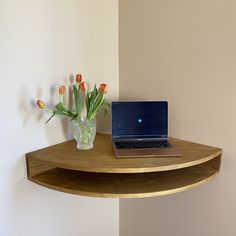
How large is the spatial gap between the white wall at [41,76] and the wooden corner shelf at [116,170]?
0.09 m

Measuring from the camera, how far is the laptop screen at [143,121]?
1.27 meters

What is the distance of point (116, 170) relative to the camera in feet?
3.23

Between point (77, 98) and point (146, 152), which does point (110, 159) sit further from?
point (77, 98)

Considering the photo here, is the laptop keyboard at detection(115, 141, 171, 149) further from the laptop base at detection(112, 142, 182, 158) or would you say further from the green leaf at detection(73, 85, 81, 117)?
the green leaf at detection(73, 85, 81, 117)

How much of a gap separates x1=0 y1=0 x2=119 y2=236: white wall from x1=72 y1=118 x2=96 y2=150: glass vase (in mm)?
118

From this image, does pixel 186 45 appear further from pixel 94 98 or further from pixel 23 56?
pixel 23 56

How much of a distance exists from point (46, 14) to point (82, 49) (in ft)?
0.78

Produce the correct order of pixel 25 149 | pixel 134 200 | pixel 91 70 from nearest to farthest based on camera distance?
1. pixel 25 149
2. pixel 91 70
3. pixel 134 200

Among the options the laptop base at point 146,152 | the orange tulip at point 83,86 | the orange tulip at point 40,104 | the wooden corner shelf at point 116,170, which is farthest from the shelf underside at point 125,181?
the orange tulip at point 83,86

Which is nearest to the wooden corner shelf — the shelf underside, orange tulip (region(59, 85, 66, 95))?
the shelf underside

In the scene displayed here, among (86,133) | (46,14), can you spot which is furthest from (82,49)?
(86,133)

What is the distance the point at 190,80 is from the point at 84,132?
20.7 inches

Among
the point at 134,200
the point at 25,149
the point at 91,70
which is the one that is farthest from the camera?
the point at 134,200

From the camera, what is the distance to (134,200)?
156 cm
